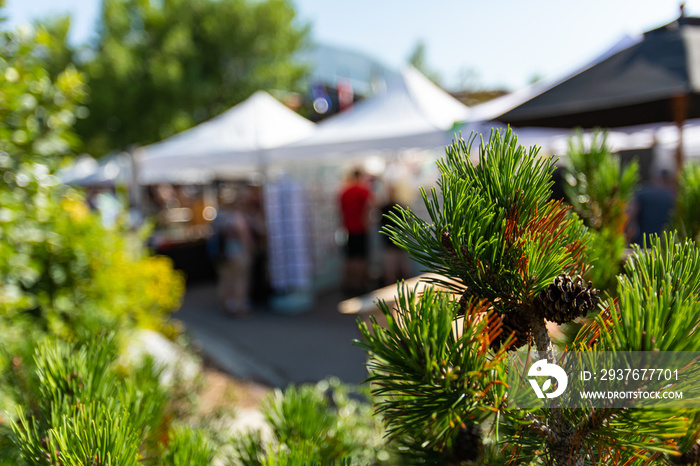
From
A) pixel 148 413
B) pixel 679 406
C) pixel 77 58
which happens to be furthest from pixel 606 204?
pixel 77 58

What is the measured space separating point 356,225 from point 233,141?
2495 mm

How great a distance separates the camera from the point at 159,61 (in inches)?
747

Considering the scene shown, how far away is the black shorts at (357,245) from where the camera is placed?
26.7 ft

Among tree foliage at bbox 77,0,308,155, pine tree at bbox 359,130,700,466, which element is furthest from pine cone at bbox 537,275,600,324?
tree foliage at bbox 77,0,308,155

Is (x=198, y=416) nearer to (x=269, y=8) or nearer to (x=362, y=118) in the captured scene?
(x=362, y=118)

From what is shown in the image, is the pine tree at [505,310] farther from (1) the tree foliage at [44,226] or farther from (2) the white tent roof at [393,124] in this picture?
(2) the white tent roof at [393,124]

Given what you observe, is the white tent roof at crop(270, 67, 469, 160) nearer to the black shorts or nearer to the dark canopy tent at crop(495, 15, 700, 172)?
the black shorts

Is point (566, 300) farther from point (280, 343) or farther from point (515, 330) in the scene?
point (280, 343)

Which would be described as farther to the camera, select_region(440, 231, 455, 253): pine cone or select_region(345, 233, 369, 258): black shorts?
select_region(345, 233, 369, 258): black shorts

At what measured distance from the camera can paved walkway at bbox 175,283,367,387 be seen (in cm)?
506

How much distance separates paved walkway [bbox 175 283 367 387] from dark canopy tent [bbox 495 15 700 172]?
275 centimetres

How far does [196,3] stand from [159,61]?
330cm

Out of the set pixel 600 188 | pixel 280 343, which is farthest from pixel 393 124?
pixel 600 188

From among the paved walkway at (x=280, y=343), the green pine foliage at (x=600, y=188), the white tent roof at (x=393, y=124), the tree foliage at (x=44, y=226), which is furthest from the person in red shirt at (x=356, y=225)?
the green pine foliage at (x=600, y=188)
